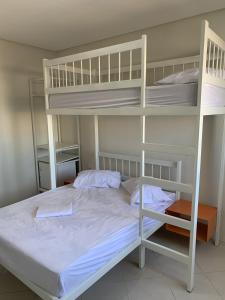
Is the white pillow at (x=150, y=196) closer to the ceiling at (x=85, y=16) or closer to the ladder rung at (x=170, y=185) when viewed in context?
the ladder rung at (x=170, y=185)

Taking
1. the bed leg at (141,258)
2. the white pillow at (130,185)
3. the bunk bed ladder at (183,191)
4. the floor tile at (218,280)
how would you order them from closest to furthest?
the bunk bed ladder at (183,191) < the floor tile at (218,280) < the bed leg at (141,258) < the white pillow at (130,185)

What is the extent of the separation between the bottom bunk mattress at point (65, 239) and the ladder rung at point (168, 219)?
0.13 metres

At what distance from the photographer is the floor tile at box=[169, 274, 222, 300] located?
202cm

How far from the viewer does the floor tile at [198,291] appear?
2016 millimetres

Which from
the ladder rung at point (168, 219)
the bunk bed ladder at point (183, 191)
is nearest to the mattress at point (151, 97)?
the bunk bed ladder at point (183, 191)

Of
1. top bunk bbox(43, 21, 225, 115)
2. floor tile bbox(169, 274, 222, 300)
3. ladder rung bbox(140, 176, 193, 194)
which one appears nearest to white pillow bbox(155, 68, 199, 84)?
Answer: top bunk bbox(43, 21, 225, 115)

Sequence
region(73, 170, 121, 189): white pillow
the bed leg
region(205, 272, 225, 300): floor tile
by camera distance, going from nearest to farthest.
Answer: region(205, 272, 225, 300): floor tile
the bed leg
region(73, 170, 121, 189): white pillow

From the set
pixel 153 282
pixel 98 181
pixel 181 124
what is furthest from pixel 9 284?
pixel 181 124

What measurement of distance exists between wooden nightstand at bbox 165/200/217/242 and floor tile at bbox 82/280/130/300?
0.84m

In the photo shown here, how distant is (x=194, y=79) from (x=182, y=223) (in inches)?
47.5

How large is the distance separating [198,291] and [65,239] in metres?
1.32

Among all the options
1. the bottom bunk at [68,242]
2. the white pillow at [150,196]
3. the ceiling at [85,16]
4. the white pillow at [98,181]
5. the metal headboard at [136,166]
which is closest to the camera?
the bottom bunk at [68,242]

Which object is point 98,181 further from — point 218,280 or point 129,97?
point 218,280

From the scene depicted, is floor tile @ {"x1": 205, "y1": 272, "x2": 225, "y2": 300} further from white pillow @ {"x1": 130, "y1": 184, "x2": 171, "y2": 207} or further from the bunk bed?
white pillow @ {"x1": 130, "y1": 184, "x2": 171, "y2": 207}
